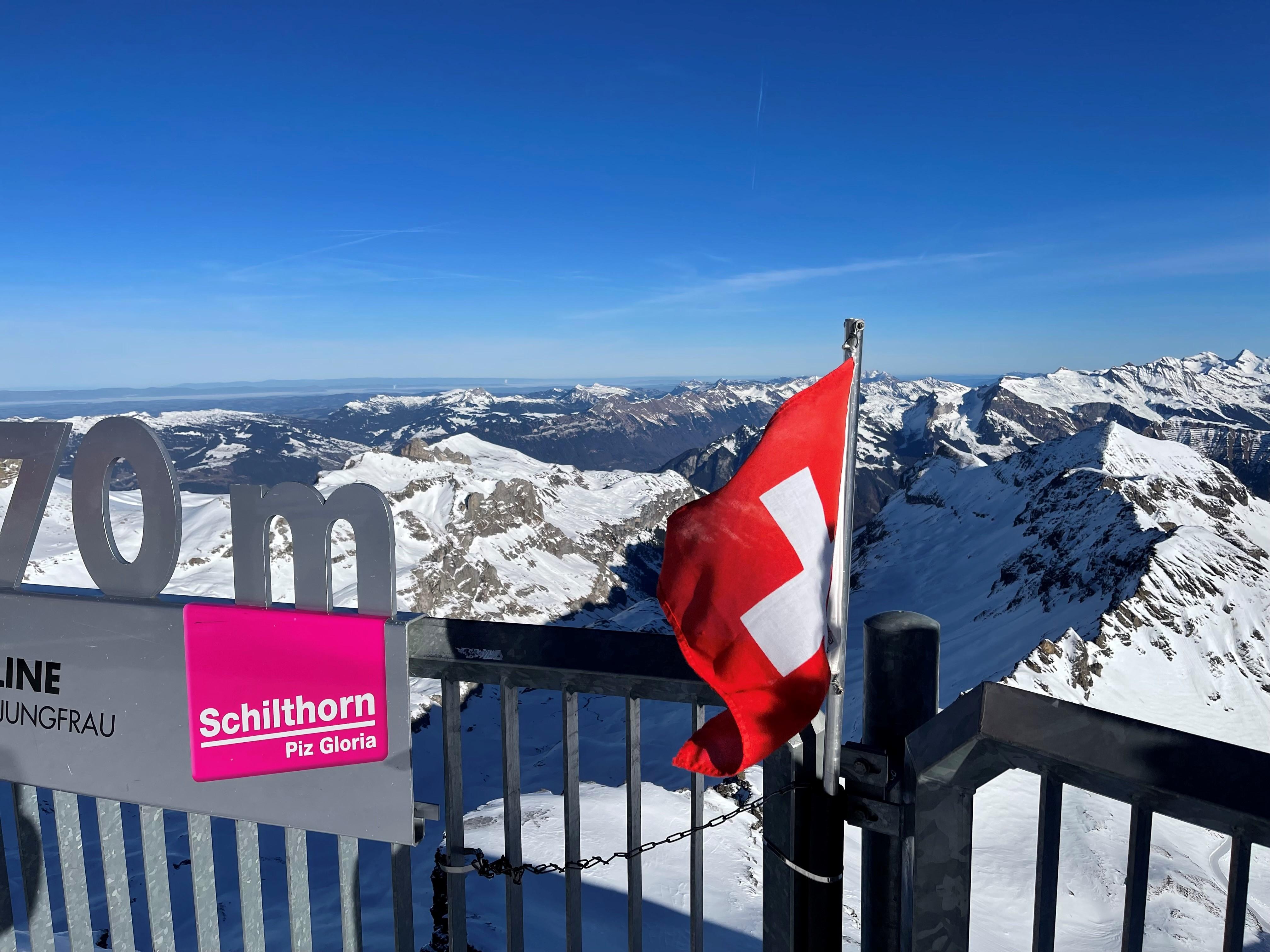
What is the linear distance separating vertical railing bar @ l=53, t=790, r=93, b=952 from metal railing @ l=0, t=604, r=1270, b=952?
0.01 m

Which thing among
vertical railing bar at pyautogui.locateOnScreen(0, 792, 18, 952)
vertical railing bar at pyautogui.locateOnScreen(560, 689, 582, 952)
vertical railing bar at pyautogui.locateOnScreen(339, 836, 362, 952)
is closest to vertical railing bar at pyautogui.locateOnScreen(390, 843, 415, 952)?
vertical railing bar at pyautogui.locateOnScreen(339, 836, 362, 952)

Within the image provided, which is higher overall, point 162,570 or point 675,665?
point 162,570

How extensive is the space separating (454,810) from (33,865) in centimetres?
291

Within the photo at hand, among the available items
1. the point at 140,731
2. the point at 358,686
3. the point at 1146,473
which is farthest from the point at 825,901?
the point at 1146,473

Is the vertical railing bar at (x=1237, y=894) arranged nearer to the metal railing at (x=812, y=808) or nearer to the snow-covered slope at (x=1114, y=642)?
the metal railing at (x=812, y=808)

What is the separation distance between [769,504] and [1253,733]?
441ft

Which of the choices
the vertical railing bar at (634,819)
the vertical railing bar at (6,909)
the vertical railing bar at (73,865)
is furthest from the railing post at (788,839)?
the vertical railing bar at (6,909)

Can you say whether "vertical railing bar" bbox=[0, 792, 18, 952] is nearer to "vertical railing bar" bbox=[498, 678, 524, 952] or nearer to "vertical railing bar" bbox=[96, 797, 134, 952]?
"vertical railing bar" bbox=[96, 797, 134, 952]

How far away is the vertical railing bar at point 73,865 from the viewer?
4.61m

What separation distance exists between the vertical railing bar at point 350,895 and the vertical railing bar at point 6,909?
2360mm

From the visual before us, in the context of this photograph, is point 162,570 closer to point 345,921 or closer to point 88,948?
point 345,921

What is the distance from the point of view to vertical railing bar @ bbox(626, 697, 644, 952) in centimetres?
363

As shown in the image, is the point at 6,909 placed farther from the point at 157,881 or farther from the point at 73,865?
the point at 157,881

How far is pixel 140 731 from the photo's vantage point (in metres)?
4.43
